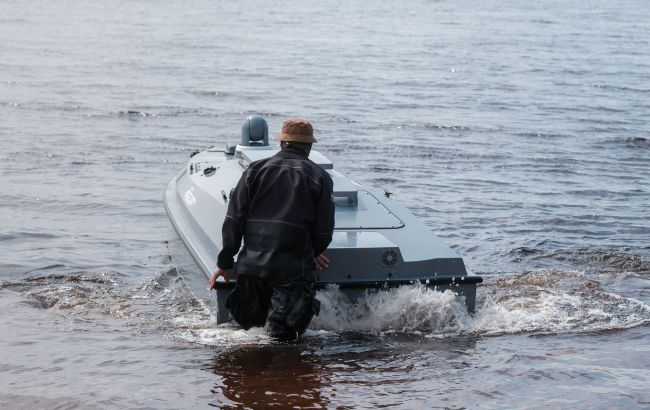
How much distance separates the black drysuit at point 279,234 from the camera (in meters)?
6.77

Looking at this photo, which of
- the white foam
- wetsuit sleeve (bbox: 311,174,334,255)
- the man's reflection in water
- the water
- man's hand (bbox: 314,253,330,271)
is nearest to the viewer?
the man's reflection in water

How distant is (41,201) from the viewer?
12.7 metres

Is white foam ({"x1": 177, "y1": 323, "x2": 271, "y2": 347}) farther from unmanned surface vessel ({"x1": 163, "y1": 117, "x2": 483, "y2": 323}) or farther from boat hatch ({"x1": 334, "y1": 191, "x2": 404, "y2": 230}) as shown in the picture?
boat hatch ({"x1": 334, "y1": 191, "x2": 404, "y2": 230})

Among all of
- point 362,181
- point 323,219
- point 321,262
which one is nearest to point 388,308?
point 321,262

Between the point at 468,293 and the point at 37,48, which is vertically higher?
the point at 37,48

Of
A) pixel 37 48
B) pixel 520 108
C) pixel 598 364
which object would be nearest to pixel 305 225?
pixel 598 364

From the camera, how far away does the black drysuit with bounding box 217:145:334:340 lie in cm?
677

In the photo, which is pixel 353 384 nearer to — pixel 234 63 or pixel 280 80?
pixel 280 80

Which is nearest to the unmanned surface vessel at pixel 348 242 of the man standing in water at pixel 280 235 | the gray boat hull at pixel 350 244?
the gray boat hull at pixel 350 244

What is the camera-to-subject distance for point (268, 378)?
6637 millimetres

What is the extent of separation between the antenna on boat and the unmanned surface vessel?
2 centimetres

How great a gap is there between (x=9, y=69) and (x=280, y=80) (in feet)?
20.5

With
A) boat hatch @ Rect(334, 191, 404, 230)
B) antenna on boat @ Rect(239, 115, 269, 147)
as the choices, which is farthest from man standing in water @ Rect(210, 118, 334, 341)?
antenna on boat @ Rect(239, 115, 269, 147)

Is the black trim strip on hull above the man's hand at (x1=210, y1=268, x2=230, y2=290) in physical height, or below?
below
